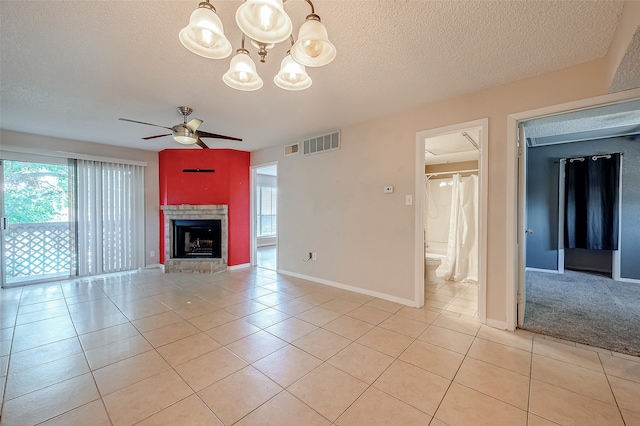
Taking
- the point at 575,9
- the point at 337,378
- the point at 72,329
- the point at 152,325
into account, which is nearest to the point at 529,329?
the point at 337,378

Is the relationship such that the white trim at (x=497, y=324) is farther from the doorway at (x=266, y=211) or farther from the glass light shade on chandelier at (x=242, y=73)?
the doorway at (x=266, y=211)

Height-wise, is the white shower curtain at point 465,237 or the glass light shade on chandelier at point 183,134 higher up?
the glass light shade on chandelier at point 183,134

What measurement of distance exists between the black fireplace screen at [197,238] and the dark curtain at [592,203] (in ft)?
22.0

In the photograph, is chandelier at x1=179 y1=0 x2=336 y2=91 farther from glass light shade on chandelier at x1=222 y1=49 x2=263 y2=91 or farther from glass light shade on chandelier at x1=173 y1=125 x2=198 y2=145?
glass light shade on chandelier at x1=173 y1=125 x2=198 y2=145

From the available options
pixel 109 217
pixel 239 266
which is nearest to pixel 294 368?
pixel 239 266

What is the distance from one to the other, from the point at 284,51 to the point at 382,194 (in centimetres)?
207

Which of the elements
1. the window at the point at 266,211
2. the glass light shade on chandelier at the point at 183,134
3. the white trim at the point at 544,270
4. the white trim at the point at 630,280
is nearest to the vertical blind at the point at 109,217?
the glass light shade on chandelier at the point at 183,134

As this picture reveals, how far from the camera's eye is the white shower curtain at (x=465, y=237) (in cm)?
421

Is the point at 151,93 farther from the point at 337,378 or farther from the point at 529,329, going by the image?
the point at 529,329

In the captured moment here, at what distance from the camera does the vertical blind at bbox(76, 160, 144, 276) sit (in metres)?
4.56

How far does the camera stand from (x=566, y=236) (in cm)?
470

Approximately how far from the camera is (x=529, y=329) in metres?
2.53

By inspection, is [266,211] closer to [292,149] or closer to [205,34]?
[292,149]

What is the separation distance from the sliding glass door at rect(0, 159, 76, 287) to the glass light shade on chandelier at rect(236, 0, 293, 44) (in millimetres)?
5164
